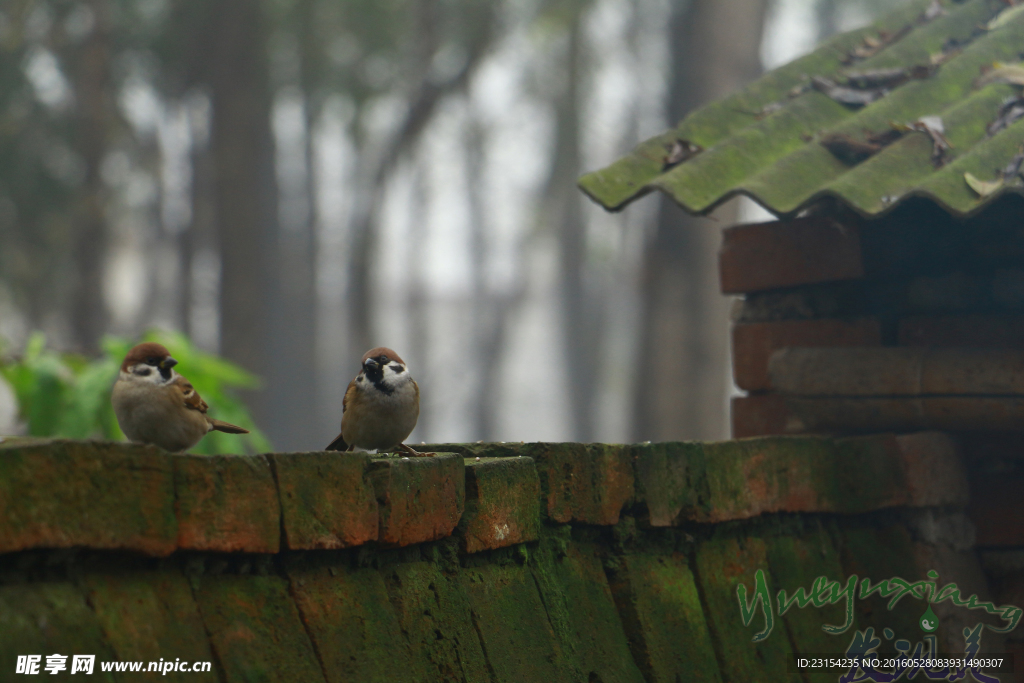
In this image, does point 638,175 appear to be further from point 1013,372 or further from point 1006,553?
point 1006,553

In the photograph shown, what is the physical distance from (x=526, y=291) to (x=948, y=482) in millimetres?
29321

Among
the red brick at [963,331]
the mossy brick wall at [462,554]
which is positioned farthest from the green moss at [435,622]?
the red brick at [963,331]

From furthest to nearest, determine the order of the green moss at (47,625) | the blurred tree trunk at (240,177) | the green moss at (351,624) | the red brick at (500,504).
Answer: the blurred tree trunk at (240,177) < the red brick at (500,504) < the green moss at (351,624) < the green moss at (47,625)

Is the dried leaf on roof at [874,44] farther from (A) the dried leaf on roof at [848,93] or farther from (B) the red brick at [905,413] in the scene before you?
(B) the red brick at [905,413]

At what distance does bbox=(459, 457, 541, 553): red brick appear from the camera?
2.25 metres

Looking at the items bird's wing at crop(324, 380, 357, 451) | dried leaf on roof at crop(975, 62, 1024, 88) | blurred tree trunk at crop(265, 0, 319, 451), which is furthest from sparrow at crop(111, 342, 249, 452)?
blurred tree trunk at crop(265, 0, 319, 451)

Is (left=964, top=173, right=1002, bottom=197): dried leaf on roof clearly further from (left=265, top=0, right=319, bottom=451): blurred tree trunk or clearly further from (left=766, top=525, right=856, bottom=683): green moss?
(left=265, top=0, right=319, bottom=451): blurred tree trunk

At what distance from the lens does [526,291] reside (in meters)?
32.8

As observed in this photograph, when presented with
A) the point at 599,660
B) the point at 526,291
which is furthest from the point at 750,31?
the point at 526,291

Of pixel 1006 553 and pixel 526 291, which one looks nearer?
pixel 1006 553

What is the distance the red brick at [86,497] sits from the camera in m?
1.50

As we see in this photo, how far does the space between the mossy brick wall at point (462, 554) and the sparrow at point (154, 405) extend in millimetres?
797

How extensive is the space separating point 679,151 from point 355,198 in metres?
26.5

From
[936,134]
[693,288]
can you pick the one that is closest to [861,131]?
[936,134]
